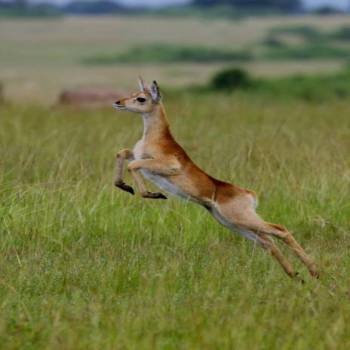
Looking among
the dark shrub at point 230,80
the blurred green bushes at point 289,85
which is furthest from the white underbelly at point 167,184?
the dark shrub at point 230,80

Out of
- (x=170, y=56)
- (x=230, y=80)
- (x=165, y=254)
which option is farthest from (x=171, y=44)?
(x=165, y=254)

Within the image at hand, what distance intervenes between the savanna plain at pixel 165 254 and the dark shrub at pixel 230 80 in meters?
13.3

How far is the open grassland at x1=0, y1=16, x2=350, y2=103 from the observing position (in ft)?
150

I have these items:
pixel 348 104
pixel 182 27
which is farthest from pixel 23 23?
pixel 348 104

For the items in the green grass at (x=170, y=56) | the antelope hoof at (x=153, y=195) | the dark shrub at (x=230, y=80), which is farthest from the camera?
the green grass at (x=170, y=56)

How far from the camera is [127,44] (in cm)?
6450

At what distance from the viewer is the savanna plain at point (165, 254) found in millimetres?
4992

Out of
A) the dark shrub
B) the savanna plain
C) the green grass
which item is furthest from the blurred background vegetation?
the savanna plain

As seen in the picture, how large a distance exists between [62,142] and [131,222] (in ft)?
12.9

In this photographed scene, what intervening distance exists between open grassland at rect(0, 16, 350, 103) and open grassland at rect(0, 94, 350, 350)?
28772mm

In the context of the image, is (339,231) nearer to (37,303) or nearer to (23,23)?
(37,303)

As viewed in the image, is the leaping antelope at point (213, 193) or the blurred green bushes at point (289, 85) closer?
the leaping antelope at point (213, 193)

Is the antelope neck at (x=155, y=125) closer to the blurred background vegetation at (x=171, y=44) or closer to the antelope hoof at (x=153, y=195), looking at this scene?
the antelope hoof at (x=153, y=195)

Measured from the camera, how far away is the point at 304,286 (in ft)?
19.2
